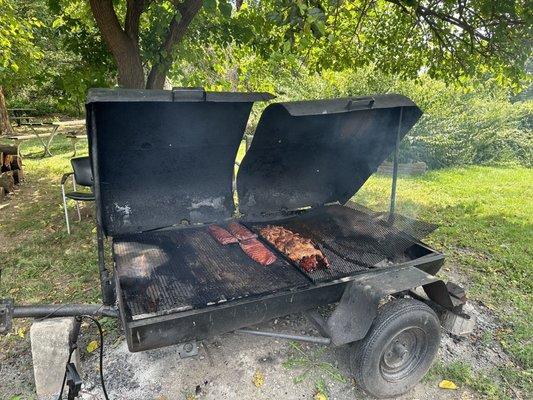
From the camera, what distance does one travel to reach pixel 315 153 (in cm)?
432

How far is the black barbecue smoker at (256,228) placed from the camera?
2.68 meters

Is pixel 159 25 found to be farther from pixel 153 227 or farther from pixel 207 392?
pixel 207 392

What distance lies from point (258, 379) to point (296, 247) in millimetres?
1172

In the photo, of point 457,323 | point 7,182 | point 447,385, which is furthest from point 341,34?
point 7,182

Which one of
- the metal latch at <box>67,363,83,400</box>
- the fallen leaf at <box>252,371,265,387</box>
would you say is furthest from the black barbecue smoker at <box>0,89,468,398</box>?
the fallen leaf at <box>252,371,265,387</box>

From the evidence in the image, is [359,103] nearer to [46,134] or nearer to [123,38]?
[123,38]

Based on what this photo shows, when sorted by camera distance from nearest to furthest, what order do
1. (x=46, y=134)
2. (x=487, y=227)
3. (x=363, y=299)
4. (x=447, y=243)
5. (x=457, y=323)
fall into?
(x=363, y=299) < (x=457, y=323) < (x=447, y=243) < (x=487, y=227) < (x=46, y=134)

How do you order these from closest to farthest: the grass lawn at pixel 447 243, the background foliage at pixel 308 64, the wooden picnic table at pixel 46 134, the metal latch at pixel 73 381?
the metal latch at pixel 73 381 < the grass lawn at pixel 447 243 < the background foliage at pixel 308 64 < the wooden picnic table at pixel 46 134

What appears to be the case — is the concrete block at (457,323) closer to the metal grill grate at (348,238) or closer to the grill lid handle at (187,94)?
the metal grill grate at (348,238)

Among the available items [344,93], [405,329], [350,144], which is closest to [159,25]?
[350,144]

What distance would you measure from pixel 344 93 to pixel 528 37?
6255mm

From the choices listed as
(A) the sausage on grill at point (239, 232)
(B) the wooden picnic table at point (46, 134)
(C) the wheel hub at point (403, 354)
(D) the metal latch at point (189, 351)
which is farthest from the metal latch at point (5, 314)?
(B) the wooden picnic table at point (46, 134)

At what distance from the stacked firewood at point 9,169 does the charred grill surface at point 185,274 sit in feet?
22.0

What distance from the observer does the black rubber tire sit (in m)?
2.81
